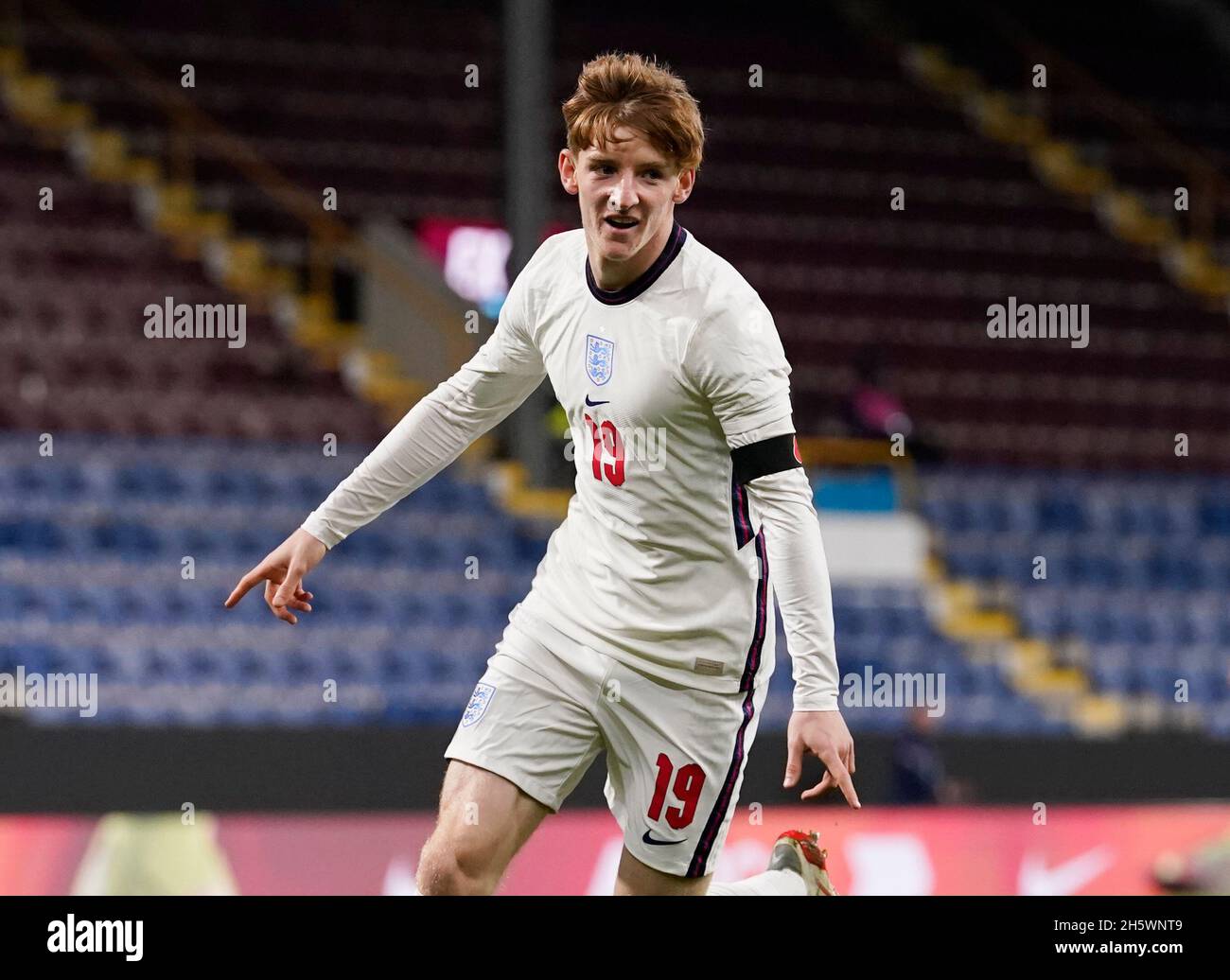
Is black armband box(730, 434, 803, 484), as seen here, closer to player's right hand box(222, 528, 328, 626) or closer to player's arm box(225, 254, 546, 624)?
player's arm box(225, 254, 546, 624)

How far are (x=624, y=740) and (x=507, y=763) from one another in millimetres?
241

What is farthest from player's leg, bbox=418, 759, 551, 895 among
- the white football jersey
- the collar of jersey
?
the collar of jersey

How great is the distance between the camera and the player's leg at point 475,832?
372 centimetres

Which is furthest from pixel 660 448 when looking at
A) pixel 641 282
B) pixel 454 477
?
pixel 454 477

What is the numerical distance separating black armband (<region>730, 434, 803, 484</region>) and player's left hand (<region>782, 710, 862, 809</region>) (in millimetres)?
444

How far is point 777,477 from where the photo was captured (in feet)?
11.9

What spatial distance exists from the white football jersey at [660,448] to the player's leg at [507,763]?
0.29 ft

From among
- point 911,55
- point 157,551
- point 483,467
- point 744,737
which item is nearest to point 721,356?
point 744,737

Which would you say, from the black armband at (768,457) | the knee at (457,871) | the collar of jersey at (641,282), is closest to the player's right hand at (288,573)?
the knee at (457,871)

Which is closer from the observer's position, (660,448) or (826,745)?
(826,745)

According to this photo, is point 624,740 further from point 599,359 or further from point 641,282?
point 641,282

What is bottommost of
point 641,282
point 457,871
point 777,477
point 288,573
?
point 457,871

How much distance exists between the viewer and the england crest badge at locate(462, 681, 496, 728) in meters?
3.87

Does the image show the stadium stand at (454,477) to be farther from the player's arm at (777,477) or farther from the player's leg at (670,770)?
the player's arm at (777,477)
